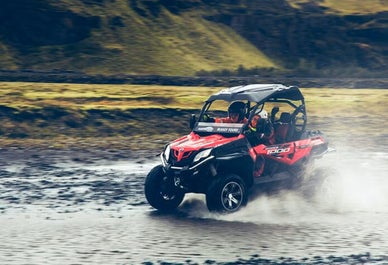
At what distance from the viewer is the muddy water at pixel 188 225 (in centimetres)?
1127

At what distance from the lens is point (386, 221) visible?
45.1 feet

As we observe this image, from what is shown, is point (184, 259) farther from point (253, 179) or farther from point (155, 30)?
point (155, 30)

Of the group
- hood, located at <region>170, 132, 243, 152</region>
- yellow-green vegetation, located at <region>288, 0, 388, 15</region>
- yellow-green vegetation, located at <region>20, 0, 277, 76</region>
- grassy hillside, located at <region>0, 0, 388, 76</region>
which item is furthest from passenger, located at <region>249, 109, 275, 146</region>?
yellow-green vegetation, located at <region>288, 0, 388, 15</region>

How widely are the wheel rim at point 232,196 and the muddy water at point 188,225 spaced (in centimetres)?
16

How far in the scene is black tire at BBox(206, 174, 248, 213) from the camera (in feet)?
44.8

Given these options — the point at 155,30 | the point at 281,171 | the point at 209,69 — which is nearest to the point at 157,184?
the point at 281,171

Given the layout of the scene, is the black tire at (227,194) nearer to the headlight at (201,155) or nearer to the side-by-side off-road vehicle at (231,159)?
the side-by-side off-road vehicle at (231,159)

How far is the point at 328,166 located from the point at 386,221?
7.89 feet

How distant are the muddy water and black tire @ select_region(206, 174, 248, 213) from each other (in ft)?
0.54

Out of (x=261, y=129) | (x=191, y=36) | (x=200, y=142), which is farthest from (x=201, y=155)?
(x=191, y=36)

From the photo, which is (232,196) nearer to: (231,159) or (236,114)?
(231,159)

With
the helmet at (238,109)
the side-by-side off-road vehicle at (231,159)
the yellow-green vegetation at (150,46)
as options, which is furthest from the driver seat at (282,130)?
the yellow-green vegetation at (150,46)

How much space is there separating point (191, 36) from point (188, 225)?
182 ft

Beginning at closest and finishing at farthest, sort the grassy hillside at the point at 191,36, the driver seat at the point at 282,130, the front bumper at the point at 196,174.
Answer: the front bumper at the point at 196,174, the driver seat at the point at 282,130, the grassy hillside at the point at 191,36
